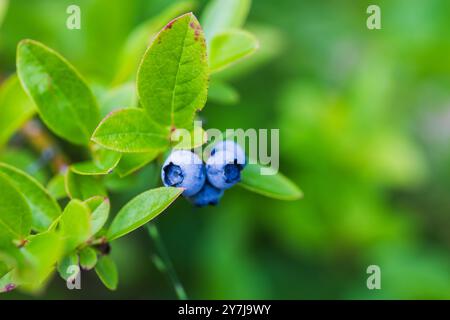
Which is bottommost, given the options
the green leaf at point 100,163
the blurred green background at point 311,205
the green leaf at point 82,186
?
the blurred green background at point 311,205

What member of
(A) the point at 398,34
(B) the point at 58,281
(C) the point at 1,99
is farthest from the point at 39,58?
(A) the point at 398,34

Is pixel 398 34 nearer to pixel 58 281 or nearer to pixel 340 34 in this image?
pixel 340 34

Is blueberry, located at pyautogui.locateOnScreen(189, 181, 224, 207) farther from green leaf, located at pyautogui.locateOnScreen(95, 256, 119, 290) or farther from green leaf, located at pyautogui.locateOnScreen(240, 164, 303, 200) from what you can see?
green leaf, located at pyautogui.locateOnScreen(95, 256, 119, 290)

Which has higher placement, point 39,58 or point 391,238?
point 39,58

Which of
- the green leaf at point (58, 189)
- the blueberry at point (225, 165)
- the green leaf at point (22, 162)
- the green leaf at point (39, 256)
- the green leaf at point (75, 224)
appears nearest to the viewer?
the green leaf at point (39, 256)

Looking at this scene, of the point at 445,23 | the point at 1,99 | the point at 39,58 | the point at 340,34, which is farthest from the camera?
the point at 340,34

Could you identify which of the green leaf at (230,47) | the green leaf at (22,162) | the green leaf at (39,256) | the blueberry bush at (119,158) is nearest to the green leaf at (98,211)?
the blueberry bush at (119,158)

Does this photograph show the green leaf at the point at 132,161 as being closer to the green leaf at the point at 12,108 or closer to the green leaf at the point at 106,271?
the green leaf at the point at 106,271
